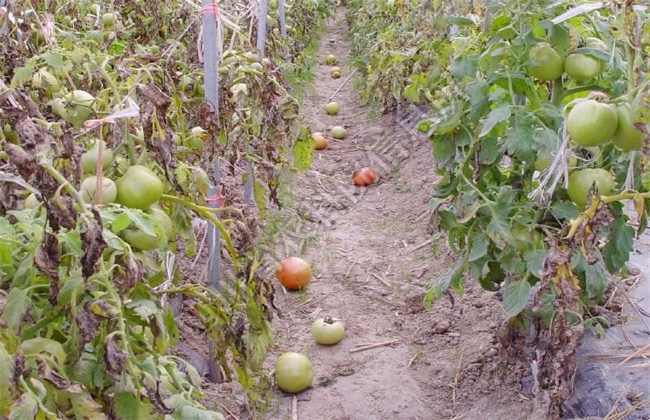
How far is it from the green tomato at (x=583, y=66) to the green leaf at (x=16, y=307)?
150 centimetres

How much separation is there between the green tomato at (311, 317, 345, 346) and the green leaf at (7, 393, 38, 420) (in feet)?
7.62

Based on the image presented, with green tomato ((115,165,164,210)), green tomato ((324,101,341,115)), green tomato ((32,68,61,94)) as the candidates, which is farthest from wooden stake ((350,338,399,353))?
green tomato ((324,101,341,115))

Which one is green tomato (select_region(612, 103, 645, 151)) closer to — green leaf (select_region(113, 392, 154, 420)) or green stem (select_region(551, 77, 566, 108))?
green stem (select_region(551, 77, 566, 108))

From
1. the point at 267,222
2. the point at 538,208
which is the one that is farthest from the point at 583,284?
the point at 267,222

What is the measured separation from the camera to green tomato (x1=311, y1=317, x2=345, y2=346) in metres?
3.21

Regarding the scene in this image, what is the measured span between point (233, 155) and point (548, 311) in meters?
1.39

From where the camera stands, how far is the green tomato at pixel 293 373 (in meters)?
2.84

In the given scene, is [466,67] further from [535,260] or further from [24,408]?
[24,408]

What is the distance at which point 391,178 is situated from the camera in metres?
5.38

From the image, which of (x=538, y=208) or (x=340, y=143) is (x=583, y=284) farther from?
(x=340, y=143)

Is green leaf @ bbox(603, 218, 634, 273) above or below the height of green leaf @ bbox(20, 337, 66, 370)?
below

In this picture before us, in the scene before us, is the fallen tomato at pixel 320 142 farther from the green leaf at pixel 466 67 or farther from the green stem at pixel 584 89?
the green stem at pixel 584 89

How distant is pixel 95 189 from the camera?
128 cm

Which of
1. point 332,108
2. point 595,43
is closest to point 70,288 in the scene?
point 595,43
